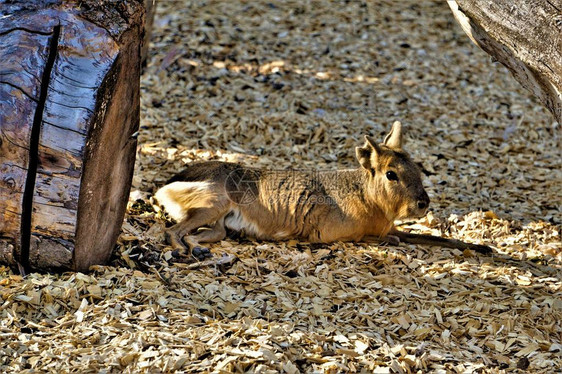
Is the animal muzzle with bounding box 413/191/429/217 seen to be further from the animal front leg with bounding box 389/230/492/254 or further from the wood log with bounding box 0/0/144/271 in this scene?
the wood log with bounding box 0/0/144/271

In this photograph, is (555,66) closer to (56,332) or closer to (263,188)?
(263,188)

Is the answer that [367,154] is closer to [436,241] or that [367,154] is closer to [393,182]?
[393,182]

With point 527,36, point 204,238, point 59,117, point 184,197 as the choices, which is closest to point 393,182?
point 204,238

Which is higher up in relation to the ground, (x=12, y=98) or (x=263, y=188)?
(x=12, y=98)

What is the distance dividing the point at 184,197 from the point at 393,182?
1.81 metres

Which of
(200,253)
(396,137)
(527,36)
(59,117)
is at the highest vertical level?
(527,36)

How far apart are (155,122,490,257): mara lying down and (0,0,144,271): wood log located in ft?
4.77

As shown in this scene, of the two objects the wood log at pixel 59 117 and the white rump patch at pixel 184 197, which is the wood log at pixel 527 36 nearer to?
the wood log at pixel 59 117

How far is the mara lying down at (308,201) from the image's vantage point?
248 inches

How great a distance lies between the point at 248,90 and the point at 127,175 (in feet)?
14.8

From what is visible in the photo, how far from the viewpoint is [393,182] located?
6.44 metres

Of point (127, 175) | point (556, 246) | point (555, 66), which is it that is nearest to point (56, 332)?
point (127, 175)

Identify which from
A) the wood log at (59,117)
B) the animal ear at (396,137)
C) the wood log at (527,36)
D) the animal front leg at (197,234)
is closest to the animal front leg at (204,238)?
the animal front leg at (197,234)

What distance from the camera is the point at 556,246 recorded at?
6.57 meters
